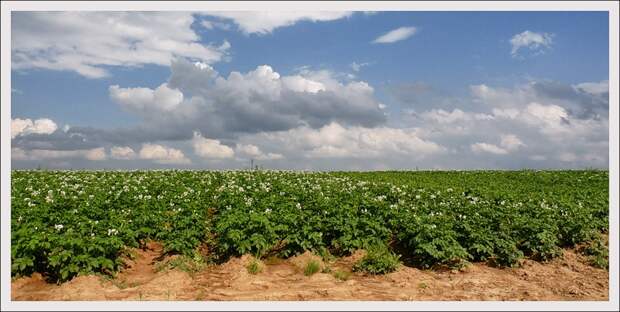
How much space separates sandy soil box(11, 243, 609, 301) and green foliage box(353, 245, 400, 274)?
8.1 inches

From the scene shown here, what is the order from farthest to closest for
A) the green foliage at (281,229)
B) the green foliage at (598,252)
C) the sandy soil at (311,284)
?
the green foliage at (598,252) → the green foliage at (281,229) → the sandy soil at (311,284)

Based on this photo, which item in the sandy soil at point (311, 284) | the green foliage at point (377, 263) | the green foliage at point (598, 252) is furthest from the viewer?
the green foliage at point (598, 252)

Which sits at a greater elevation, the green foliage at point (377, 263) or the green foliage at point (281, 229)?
the green foliage at point (281, 229)

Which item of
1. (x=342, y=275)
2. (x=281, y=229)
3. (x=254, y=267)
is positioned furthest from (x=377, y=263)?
(x=254, y=267)

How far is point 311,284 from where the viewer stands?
10945mm

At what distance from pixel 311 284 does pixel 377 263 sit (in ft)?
6.29

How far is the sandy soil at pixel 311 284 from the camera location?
1028 cm

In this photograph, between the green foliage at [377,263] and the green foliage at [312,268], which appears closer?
the green foliage at [312,268]

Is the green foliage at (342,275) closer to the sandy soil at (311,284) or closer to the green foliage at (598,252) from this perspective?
the sandy soil at (311,284)

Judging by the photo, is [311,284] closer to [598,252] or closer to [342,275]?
[342,275]

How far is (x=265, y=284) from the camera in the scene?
35.6 ft

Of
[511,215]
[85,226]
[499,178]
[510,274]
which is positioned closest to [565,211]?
[511,215]

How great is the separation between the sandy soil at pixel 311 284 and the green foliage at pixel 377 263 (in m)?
0.21

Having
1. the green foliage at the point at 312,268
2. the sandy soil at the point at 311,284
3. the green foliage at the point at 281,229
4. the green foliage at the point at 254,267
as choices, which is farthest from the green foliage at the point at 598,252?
the green foliage at the point at 254,267
